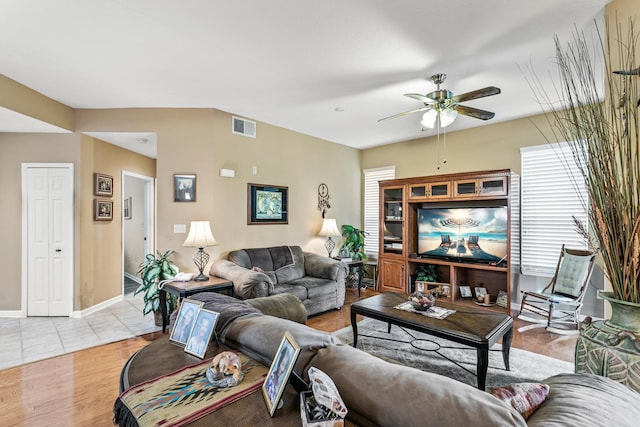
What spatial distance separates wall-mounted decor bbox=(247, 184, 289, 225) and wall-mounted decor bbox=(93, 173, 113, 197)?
7.12 feet

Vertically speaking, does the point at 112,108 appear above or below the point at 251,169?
above

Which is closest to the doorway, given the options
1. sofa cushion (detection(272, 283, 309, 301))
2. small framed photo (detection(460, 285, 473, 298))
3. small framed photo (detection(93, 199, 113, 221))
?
small framed photo (detection(93, 199, 113, 221))

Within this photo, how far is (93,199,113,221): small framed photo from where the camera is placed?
14.9 ft

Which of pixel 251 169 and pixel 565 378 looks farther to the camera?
pixel 251 169

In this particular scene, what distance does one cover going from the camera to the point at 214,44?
2697 mm

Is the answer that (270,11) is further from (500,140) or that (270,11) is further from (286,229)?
(500,140)

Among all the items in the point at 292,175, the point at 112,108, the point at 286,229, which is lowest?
the point at 286,229

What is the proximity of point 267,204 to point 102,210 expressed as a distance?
244 centimetres

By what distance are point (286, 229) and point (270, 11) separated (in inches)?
136

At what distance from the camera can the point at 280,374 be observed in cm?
108

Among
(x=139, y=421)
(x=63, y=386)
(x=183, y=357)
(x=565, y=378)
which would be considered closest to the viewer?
(x=139, y=421)

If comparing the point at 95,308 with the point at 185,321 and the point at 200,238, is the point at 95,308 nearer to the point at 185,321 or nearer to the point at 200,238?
the point at 200,238

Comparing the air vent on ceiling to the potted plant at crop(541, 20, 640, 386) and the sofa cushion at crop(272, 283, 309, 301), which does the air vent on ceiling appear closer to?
the sofa cushion at crop(272, 283, 309, 301)

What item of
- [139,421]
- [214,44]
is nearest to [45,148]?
[214,44]
